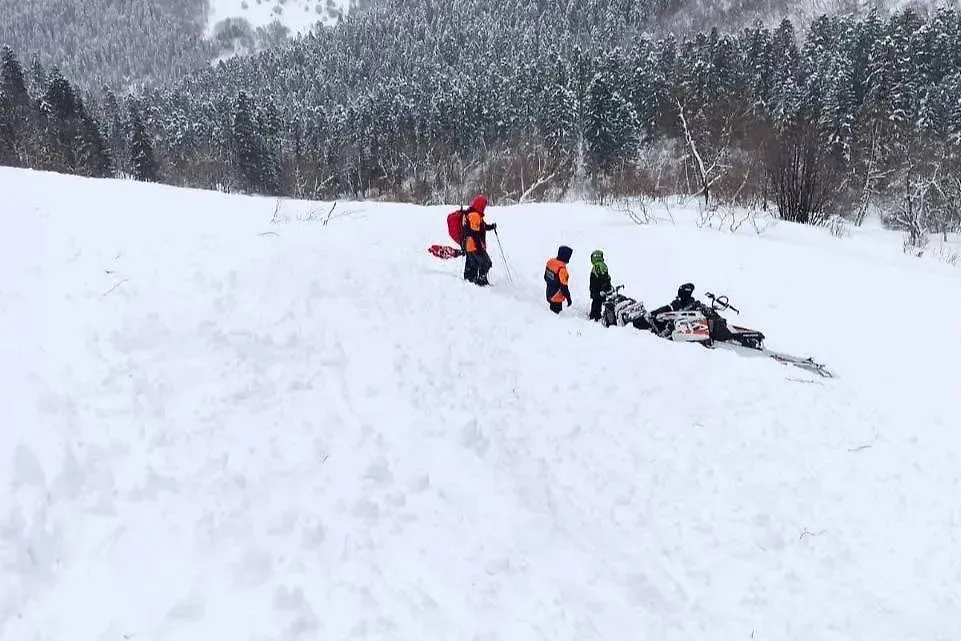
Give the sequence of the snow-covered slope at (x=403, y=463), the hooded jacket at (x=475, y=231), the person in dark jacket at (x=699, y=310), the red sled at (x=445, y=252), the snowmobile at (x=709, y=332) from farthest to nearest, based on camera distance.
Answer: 1. the red sled at (x=445, y=252)
2. the hooded jacket at (x=475, y=231)
3. the person in dark jacket at (x=699, y=310)
4. the snowmobile at (x=709, y=332)
5. the snow-covered slope at (x=403, y=463)

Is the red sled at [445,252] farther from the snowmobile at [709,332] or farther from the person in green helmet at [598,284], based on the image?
the snowmobile at [709,332]

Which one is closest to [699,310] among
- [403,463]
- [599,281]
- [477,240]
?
[599,281]

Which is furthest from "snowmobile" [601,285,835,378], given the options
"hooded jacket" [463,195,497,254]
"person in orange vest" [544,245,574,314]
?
"hooded jacket" [463,195,497,254]

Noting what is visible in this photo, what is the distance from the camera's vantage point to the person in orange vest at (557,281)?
12.7 metres

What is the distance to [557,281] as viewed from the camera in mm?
12797

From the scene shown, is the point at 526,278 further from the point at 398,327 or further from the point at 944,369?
the point at 944,369

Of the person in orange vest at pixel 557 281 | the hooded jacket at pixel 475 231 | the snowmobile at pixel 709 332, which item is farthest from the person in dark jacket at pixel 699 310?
the hooded jacket at pixel 475 231

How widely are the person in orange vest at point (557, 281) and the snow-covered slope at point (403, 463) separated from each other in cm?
132

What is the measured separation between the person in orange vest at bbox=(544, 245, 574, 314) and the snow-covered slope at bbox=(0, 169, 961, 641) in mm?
1321

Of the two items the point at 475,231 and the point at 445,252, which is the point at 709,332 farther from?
the point at 445,252

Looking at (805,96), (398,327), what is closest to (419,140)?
(805,96)

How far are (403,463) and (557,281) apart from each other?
7339mm

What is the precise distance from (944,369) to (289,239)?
12748 millimetres

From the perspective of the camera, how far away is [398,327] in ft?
30.7
